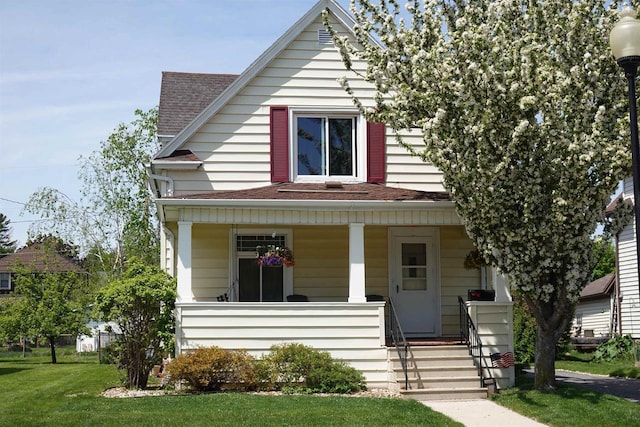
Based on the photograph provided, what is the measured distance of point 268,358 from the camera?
14.8 m

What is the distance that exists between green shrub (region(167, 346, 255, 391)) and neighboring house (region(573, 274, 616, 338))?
72.6ft

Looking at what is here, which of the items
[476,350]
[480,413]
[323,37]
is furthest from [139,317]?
[323,37]

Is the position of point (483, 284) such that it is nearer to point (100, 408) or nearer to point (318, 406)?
point (318, 406)

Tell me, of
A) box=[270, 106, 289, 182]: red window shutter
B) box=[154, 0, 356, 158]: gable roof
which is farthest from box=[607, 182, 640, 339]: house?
box=[270, 106, 289, 182]: red window shutter

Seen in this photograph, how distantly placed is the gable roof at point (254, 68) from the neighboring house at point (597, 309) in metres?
20.1

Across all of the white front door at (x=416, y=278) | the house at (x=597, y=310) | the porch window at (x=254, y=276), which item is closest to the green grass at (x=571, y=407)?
the white front door at (x=416, y=278)

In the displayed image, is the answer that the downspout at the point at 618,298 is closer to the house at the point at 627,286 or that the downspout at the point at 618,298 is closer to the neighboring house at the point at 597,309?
the house at the point at 627,286

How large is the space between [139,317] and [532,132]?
304 inches

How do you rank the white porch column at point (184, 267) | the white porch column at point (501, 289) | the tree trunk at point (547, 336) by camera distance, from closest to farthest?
the tree trunk at point (547, 336), the white porch column at point (184, 267), the white porch column at point (501, 289)

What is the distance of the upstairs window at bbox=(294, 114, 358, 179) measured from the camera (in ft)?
58.1

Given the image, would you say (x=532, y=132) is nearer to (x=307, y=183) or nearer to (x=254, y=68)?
(x=307, y=183)

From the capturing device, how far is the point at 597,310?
36.5 m

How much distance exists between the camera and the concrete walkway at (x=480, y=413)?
1187cm

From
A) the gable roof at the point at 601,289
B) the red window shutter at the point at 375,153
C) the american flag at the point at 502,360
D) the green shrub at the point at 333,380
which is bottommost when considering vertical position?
the green shrub at the point at 333,380
